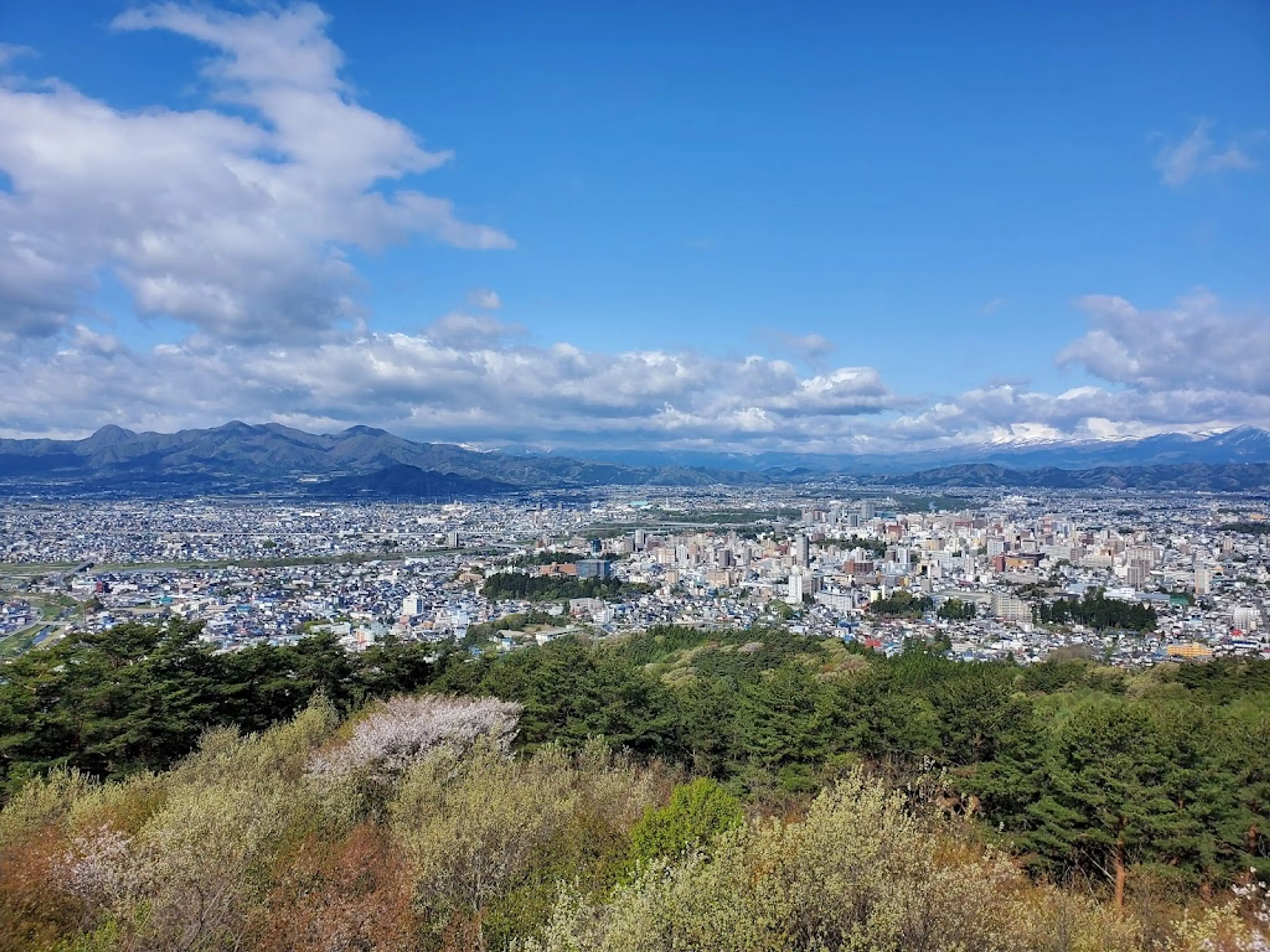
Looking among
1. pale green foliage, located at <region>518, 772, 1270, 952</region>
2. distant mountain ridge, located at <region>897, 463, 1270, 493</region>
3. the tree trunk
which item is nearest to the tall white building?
the tree trunk

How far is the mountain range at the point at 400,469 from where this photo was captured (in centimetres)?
11012

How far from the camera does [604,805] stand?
31.3 feet

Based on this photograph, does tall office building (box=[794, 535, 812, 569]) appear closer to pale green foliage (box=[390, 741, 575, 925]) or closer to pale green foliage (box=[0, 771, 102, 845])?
pale green foliage (box=[390, 741, 575, 925])

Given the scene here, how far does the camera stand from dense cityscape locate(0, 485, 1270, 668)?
3019cm

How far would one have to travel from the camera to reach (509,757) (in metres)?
11.7

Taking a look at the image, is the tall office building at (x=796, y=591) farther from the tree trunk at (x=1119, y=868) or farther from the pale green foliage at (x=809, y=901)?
the pale green foliage at (x=809, y=901)

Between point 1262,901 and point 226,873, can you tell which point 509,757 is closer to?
point 226,873

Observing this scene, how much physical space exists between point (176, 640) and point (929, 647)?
25.9 meters

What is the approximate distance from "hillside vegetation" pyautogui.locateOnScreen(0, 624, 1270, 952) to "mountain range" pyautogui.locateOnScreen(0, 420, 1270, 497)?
9976 cm

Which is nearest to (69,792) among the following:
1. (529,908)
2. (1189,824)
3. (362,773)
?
(362,773)

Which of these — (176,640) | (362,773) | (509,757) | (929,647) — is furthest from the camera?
(929,647)

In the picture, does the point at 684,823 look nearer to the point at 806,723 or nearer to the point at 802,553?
the point at 806,723

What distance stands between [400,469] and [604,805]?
124m

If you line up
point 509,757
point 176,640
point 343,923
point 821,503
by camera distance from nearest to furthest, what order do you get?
1. point 343,923
2. point 509,757
3. point 176,640
4. point 821,503
